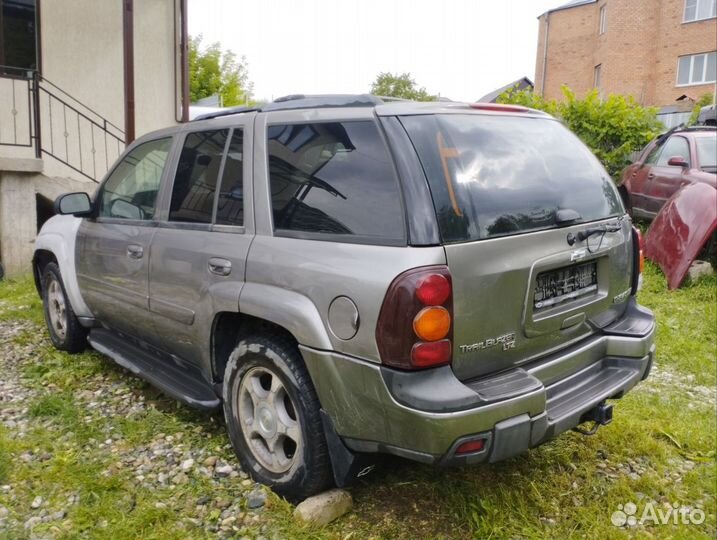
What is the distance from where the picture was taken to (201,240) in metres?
3.26

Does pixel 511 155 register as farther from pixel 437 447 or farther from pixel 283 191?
pixel 437 447

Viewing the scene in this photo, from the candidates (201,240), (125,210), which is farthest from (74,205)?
(201,240)

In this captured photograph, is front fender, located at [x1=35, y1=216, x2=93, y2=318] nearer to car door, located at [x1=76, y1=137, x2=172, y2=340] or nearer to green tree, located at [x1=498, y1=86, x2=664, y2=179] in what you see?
car door, located at [x1=76, y1=137, x2=172, y2=340]

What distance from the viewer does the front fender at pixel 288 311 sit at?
2533mm

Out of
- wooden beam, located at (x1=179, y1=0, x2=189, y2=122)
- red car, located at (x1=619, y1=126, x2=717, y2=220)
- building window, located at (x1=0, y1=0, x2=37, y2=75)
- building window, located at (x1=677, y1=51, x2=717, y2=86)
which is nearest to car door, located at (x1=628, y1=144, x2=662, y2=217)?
red car, located at (x1=619, y1=126, x2=717, y2=220)

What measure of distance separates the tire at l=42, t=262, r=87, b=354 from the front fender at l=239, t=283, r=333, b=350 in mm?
2537

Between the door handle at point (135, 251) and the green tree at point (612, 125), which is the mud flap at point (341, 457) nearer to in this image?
the door handle at point (135, 251)

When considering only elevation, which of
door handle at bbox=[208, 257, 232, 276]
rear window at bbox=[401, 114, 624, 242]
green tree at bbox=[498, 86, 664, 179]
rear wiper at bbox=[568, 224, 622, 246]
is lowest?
door handle at bbox=[208, 257, 232, 276]

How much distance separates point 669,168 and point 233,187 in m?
7.31

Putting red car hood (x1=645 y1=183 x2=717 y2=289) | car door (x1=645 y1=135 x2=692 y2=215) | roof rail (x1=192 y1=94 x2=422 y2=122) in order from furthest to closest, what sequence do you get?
car door (x1=645 y1=135 x2=692 y2=215) < red car hood (x1=645 y1=183 x2=717 y2=289) < roof rail (x1=192 y1=94 x2=422 y2=122)

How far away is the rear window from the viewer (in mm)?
2457

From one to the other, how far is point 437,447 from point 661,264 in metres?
5.68

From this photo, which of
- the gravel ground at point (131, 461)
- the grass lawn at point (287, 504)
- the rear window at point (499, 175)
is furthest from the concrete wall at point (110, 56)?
the rear window at point (499, 175)

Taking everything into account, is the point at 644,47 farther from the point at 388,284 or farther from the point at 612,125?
the point at 388,284
